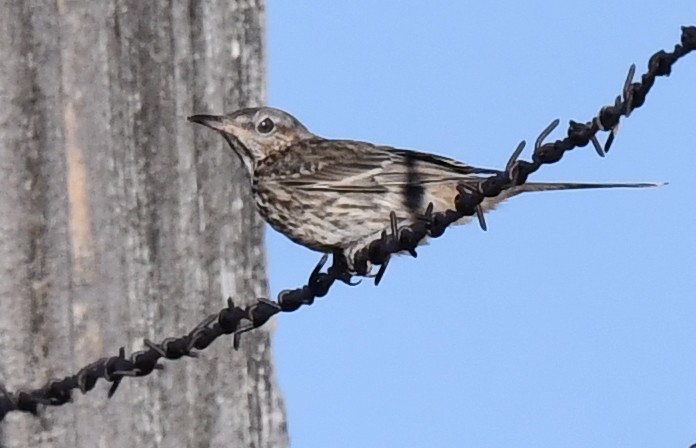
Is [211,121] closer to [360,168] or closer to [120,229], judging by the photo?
[120,229]

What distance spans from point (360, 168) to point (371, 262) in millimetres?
2134

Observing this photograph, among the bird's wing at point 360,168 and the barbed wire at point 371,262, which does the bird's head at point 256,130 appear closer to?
the bird's wing at point 360,168

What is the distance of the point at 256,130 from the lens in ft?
28.2

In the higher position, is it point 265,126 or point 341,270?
point 265,126

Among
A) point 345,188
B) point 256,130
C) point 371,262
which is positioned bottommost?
point 371,262

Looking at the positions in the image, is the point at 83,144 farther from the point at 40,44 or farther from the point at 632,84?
the point at 632,84

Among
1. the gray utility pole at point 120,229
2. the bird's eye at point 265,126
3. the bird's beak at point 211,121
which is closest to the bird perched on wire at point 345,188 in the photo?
the bird's eye at point 265,126

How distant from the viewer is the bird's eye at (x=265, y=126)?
28.0 feet

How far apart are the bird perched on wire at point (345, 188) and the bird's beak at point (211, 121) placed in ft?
2.64

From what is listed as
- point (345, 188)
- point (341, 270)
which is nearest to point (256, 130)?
point (345, 188)

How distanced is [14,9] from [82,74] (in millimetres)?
286

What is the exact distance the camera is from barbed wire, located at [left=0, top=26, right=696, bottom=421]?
18.6 ft

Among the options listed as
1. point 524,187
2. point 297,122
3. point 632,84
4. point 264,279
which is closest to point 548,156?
point 632,84

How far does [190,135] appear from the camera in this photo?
6.87m
